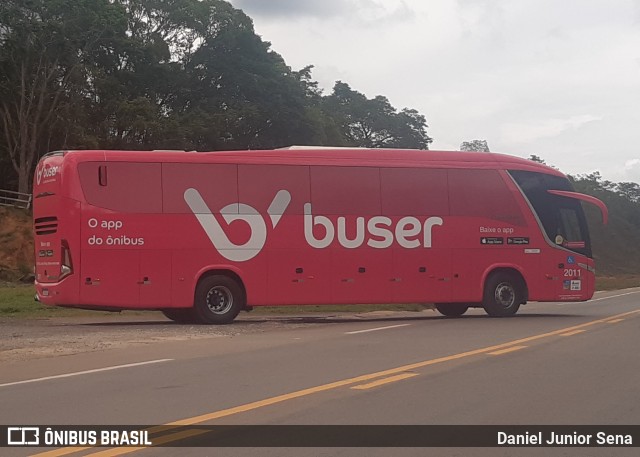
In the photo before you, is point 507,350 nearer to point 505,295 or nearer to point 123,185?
point 505,295

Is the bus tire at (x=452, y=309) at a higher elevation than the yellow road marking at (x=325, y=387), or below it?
below

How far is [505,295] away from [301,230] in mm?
5633

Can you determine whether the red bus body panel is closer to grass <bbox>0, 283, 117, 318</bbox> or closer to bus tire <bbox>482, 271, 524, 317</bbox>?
bus tire <bbox>482, 271, 524, 317</bbox>

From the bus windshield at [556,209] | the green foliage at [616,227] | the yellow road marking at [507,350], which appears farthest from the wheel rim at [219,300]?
the green foliage at [616,227]

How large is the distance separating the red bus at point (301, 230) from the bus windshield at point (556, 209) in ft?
0.12

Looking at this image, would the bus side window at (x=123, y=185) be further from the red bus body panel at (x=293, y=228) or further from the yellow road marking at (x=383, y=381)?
the yellow road marking at (x=383, y=381)

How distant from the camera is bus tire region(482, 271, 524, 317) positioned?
70.7 ft

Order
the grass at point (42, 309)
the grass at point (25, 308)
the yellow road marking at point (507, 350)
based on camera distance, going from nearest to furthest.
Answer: the yellow road marking at point (507, 350), the grass at point (25, 308), the grass at point (42, 309)

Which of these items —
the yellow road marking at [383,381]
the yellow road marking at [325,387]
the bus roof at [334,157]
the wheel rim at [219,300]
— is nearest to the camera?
the yellow road marking at [325,387]

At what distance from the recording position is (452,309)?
23.6 metres

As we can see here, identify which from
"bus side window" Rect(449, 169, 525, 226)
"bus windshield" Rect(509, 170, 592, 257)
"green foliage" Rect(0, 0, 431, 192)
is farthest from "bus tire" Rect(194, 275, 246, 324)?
"green foliage" Rect(0, 0, 431, 192)

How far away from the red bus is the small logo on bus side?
27mm

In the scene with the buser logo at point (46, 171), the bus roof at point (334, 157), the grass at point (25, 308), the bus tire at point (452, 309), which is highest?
the bus roof at point (334, 157)

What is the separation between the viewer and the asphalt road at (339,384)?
793cm
